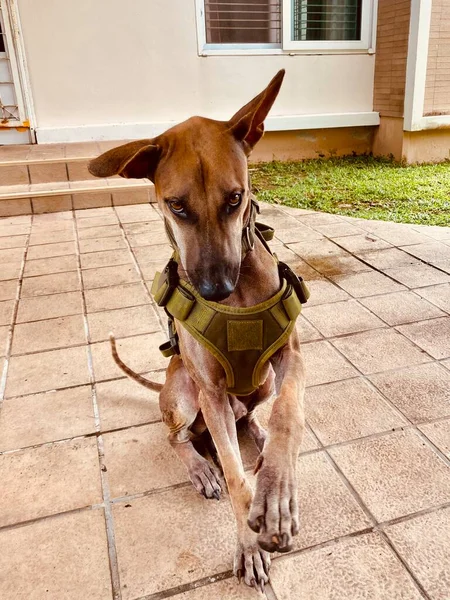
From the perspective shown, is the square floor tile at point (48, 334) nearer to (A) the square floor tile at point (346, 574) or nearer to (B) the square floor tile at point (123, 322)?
(B) the square floor tile at point (123, 322)

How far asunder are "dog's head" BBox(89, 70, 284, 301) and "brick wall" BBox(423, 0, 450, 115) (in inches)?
297

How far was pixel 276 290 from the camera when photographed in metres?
1.91

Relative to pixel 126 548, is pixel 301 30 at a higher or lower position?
higher

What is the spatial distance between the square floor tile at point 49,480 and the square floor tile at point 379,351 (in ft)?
5.08

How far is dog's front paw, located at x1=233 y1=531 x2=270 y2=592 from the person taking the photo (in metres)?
1.63

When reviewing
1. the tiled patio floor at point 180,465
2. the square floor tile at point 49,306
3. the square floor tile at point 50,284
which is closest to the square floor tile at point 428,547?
the tiled patio floor at point 180,465

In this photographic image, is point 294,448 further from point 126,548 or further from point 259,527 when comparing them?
point 126,548

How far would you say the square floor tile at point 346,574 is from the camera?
63.3 inches

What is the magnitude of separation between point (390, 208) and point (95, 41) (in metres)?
4.82

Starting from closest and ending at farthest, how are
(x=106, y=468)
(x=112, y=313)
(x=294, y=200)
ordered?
(x=106, y=468) → (x=112, y=313) → (x=294, y=200)

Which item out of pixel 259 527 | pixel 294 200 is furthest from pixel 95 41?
pixel 259 527

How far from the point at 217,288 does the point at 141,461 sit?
1035mm

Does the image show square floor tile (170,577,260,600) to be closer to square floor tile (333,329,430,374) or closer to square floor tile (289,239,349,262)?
square floor tile (333,329,430,374)

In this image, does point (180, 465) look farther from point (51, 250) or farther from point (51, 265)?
point (51, 250)
